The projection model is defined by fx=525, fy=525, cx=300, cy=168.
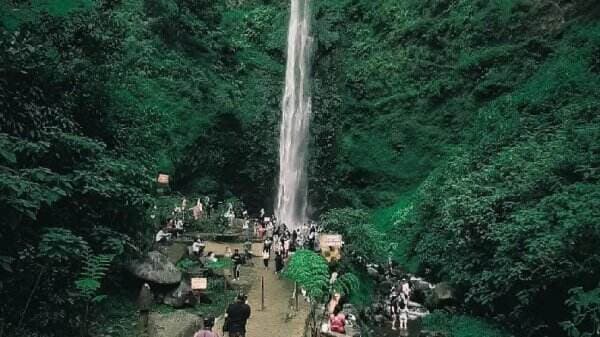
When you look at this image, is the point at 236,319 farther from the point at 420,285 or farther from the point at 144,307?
the point at 420,285

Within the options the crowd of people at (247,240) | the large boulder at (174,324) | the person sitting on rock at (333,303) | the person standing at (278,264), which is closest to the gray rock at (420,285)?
the crowd of people at (247,240)

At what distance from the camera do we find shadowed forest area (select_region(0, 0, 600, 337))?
8.62 m

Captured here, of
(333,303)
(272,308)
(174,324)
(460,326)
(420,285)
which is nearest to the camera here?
(174,324)

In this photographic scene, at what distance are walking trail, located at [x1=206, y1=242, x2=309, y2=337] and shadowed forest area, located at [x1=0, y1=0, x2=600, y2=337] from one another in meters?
2.86

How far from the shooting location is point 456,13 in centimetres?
2956

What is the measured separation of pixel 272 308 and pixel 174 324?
296cm

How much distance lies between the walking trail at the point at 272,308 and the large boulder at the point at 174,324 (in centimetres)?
61

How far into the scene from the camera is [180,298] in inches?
438

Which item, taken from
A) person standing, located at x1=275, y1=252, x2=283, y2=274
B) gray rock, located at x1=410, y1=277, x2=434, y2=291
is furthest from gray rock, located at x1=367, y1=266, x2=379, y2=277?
person standing, located at x1=275, y1=252, x2=283, y2=274

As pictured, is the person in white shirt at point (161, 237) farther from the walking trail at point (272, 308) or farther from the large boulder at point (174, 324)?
the large boulder at point (174, 324)

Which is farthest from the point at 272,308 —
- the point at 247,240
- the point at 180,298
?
the point at 247,240

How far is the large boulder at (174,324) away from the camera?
9195mm

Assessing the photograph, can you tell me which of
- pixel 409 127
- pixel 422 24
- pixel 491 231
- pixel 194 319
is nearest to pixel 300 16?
pixel 422 24

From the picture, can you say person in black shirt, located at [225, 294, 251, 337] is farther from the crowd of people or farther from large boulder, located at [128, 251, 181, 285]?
large boulder, located at [128, 251, 181, 285]
